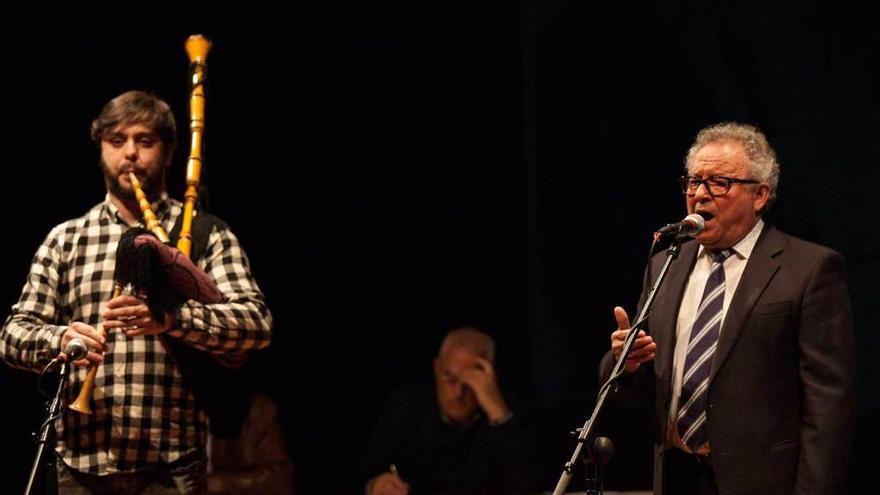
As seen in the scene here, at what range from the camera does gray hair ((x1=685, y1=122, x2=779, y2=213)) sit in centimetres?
316

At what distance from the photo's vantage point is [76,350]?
9.71 ft

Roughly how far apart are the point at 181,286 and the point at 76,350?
32 cm

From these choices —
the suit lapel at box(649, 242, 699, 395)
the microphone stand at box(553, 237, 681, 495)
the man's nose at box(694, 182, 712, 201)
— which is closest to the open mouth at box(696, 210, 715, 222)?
the man's nose at box(694, 182, 712, 201)

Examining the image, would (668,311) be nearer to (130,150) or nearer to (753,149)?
(753,149)

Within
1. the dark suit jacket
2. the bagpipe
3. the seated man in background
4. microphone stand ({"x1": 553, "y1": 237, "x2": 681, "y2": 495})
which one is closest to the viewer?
microphone stand ({"x1": 553, "y1": 237, "x2": 681, "y2": 495})

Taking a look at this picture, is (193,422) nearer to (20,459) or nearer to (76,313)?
(76,313)

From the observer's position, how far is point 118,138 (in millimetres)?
3438

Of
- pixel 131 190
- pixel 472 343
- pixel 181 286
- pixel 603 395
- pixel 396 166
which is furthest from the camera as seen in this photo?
pixel 396 166

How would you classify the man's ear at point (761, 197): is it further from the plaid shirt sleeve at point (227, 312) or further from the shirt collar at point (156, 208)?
the shirt collar at point (156, 208)

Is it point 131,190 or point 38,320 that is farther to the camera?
point 131,190

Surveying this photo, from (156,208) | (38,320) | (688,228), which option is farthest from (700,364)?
(38,320)

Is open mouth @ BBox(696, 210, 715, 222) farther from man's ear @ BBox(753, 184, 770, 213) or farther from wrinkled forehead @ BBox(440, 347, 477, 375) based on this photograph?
wrinkled forehead @ BBox(440, 347, 477, 375)

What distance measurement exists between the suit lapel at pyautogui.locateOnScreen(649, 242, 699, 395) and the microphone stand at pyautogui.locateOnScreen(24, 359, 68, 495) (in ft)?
4.86

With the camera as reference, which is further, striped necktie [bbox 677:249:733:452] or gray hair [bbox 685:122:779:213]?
gray hair [bbox 685:122:779:213]
